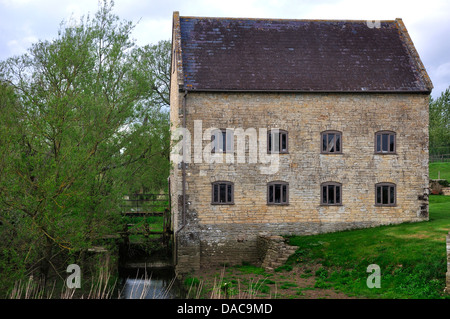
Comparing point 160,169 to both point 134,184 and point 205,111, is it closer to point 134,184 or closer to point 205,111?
point 134,184

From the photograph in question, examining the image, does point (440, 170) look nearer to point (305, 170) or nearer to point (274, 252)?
point (305, 170)

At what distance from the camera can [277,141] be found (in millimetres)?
22859

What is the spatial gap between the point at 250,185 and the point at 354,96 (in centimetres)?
655

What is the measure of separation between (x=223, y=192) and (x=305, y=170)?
4051 mm

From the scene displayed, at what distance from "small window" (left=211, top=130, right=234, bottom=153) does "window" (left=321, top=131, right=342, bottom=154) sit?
14.6ft

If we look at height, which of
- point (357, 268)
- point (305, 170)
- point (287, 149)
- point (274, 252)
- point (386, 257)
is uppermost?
point (287, 149)

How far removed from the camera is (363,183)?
23.1 meters

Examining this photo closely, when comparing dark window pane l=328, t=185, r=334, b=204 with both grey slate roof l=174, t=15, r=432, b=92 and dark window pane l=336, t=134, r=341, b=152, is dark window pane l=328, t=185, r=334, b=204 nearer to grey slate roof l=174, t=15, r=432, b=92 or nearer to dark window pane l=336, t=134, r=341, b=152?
dark window pane l=336, t=134, r=341, b=152

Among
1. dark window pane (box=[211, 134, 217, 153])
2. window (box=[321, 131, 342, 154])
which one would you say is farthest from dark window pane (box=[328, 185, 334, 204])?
dark window pane (box=[211, 134, 217, 153])

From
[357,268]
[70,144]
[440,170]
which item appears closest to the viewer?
[70,144]

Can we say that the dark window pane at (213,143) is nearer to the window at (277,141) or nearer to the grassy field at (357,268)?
the window at (277,141)

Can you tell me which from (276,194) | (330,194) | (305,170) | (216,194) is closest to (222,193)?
(216,194)

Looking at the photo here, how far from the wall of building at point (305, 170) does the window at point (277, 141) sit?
26 cm

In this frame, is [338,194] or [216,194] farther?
[338,194]
